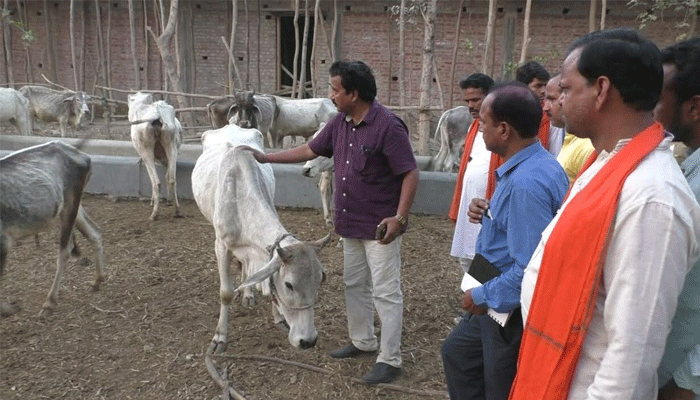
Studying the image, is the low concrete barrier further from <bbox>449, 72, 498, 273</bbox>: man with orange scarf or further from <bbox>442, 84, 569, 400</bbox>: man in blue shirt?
<bbox>442, 84, 569, 400</bbox>: man in blue shirt

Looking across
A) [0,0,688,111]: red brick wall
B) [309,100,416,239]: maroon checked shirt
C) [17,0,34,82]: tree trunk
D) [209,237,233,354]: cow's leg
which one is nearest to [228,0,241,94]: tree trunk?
[0,0,688,111]: red brick wall

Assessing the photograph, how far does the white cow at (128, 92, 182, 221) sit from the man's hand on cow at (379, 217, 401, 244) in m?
4.95

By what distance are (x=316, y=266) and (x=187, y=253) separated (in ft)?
10.9

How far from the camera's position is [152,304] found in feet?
17.2

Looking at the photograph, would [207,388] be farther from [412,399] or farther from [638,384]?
[638,384]

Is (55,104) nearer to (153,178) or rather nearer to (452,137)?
(153,178)

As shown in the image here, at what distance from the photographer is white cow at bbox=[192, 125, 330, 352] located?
3.63m

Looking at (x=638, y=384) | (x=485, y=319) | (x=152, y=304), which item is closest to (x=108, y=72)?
(x=152, y=304)

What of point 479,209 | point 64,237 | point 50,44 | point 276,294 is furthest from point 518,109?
point 50,44

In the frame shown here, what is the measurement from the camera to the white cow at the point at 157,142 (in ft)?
25.5

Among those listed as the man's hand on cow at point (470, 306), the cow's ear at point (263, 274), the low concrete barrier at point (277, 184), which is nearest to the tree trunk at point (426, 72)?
the low concrete barrier at point (277, 184)

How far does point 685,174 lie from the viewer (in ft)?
5.76

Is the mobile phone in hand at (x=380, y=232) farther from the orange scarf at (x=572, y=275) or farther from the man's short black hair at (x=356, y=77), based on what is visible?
the orange scarf at (x=572, y=275)

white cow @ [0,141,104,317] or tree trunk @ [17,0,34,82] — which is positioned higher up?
tree trunk @ [17,0,34,82]
